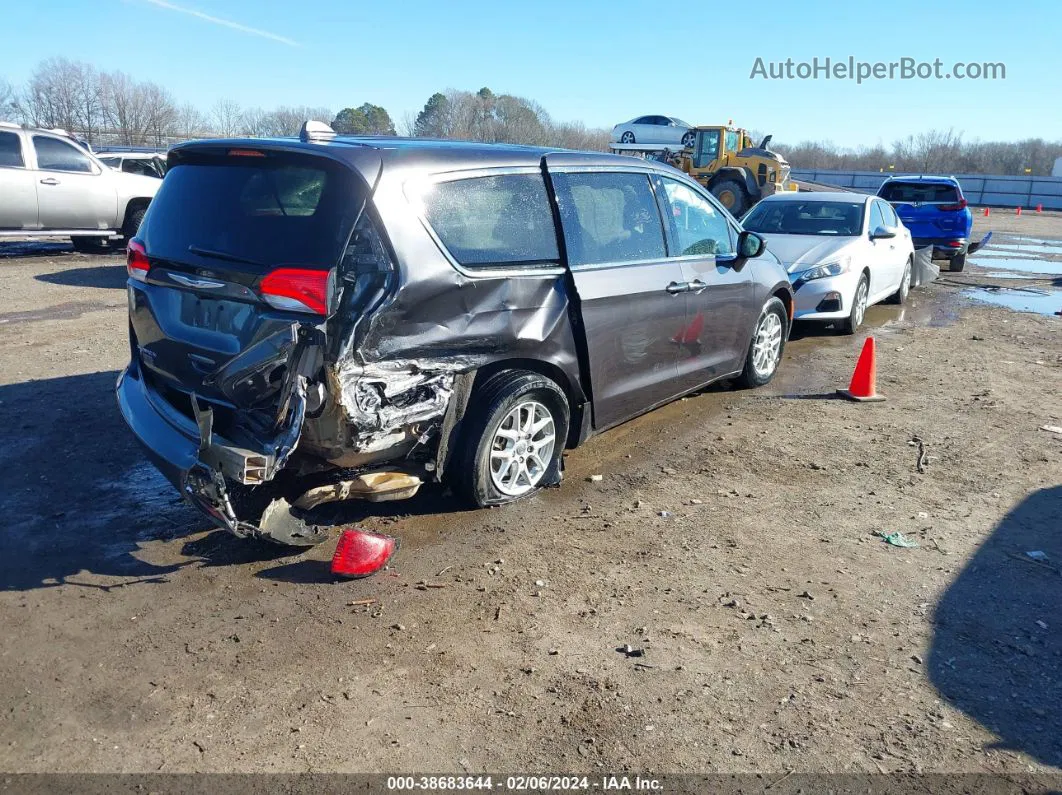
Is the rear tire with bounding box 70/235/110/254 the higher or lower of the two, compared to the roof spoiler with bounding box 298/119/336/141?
lower

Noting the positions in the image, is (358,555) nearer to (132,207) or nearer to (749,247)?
(749,247)

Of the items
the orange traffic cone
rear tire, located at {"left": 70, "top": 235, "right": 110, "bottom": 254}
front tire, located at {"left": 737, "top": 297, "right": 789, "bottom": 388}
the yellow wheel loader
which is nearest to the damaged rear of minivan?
front tire, located at {"left": 737, "top": 297, "right": 789, "bottom": 388}

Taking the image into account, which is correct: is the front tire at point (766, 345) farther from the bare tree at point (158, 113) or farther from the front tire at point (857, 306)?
the bare tree at point (158, 113)

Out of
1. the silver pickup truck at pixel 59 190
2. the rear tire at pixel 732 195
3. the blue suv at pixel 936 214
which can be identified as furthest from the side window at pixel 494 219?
the rear tire at pixel 732 195

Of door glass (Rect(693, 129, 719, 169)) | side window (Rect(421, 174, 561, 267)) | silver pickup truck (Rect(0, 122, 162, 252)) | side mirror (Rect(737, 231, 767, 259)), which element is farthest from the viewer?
door glass (Rect(693, 129, 719, 169))

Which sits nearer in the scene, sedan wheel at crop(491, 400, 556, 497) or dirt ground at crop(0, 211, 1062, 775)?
dirt ground at crop(0, 211, 1062, 775)

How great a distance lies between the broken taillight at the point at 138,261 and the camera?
4246mm

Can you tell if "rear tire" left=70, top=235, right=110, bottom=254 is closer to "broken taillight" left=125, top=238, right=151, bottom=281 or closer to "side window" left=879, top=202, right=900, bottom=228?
"broken taillight" left=125, top=238, right=151, bottom=281

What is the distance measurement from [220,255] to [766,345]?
4.84 meters

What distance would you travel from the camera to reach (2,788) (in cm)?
258

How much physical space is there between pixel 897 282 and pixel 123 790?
1162cm

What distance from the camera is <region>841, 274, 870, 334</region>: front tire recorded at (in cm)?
988

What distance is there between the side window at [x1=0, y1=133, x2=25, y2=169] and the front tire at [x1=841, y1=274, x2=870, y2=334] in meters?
12.1

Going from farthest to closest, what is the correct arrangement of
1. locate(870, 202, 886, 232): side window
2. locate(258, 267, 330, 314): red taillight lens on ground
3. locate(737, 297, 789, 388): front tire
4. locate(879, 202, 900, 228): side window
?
locate(879, 202, 900, 228): side window
locate(870, 202, 886, 232): side window
locate(737, 297, 789, 388): front tire
locate(258, 267, 330, 314): red taillight lens on ground
